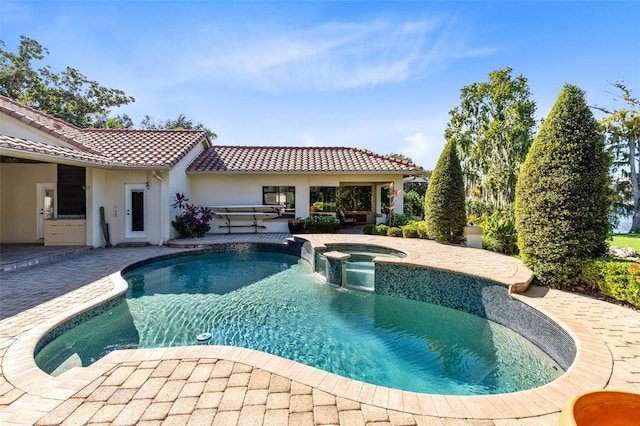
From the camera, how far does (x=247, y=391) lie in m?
3.00

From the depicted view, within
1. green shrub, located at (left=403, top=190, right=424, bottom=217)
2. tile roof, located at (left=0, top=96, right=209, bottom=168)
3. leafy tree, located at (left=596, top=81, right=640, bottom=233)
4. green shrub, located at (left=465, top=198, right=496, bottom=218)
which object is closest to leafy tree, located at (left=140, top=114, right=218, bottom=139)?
tile roof, located at (left=0, top=96, right=209, bottom=168)

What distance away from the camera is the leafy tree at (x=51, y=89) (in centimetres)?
2280

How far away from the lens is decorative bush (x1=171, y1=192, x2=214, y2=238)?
13375 mm


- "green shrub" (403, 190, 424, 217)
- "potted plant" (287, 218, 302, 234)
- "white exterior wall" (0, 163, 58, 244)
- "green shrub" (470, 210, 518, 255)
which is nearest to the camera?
"green shrub" (470, 210, 518, 255)

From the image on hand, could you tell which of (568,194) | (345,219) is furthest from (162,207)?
(568,194)

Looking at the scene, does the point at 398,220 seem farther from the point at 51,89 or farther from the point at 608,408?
the point at 51,89

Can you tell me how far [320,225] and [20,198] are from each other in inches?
514

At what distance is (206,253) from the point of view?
12.0 metres

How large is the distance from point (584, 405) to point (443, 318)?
4576 mm

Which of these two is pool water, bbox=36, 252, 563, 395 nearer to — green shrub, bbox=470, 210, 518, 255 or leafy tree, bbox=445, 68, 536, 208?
green shrub, bbox=470, 210, 518, 255

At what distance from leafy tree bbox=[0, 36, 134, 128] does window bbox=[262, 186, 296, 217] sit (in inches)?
864

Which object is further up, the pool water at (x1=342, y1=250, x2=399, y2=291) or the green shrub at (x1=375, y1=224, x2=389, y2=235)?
the green shrub at (x1=375, y1=224, x2=389, y2=235)

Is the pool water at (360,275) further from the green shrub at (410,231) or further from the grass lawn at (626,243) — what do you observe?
the grass lawn at (626,243)

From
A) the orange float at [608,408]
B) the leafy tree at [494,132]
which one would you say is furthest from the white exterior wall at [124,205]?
the leafy tree at [494,132]
